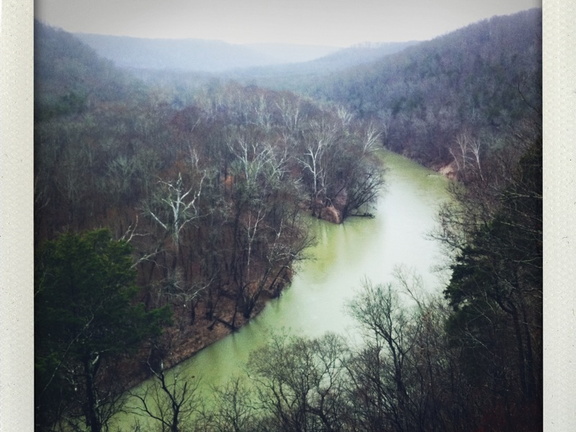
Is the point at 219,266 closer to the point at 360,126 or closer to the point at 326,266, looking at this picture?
the point at 326,266

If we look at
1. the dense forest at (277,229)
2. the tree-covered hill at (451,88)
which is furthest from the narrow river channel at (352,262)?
the tree-covered hill at (451,88)

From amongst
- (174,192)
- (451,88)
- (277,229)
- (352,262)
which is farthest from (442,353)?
(174,192)

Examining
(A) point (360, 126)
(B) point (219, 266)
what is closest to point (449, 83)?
(A) point (360, 126)

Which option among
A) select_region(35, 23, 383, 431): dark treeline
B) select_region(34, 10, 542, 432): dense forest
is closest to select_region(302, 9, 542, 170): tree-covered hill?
select_region(34, 10, 542, 432): dense forest

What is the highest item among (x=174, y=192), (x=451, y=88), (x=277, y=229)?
(x=451, y=88)

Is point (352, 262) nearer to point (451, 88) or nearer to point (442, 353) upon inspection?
point (442, 353)

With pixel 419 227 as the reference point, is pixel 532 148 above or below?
above
